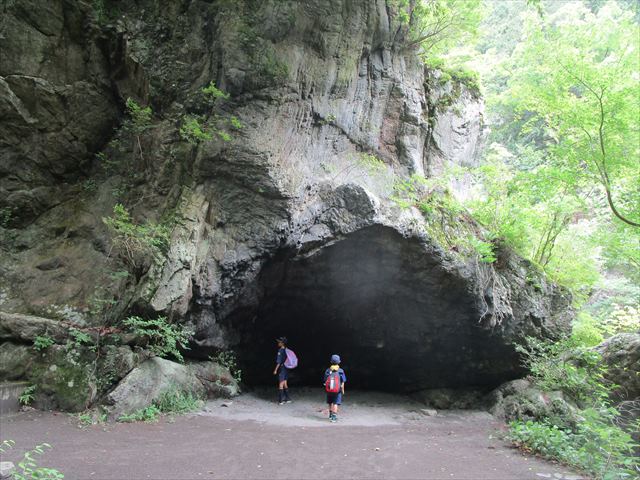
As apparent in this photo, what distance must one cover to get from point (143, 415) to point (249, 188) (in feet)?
15.5

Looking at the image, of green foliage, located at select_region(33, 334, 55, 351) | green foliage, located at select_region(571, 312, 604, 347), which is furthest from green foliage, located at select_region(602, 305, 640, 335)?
green foliage, located at select_region(33, 334, 55, 351)

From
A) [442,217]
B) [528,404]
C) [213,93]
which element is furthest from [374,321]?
[213,93]

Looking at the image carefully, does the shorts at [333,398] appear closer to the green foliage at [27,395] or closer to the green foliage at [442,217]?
the green foliage at [442,217]

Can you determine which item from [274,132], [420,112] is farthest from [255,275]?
[420,112]

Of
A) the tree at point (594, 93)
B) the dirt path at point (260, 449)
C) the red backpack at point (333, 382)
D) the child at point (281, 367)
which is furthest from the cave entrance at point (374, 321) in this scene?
the tree at point (594, 93)

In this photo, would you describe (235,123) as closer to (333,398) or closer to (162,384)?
(162,384)

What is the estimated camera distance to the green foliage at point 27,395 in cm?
689

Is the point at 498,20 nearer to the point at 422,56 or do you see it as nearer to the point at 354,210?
the point at 422,56

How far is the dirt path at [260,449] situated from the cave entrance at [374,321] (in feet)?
9.46

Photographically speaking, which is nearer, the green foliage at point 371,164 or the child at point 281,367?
the child at point 281,367

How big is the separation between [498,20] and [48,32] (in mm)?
31761

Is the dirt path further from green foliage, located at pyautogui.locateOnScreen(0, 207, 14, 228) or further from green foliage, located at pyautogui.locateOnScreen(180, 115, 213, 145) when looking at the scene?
green foliage, located at pyautogui.locateOnScreen(180, 115, 213, 145)

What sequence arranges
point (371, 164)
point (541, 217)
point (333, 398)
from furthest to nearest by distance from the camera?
point (541, 217), point (371, 164), point (333, 398)

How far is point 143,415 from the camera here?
6789mm
